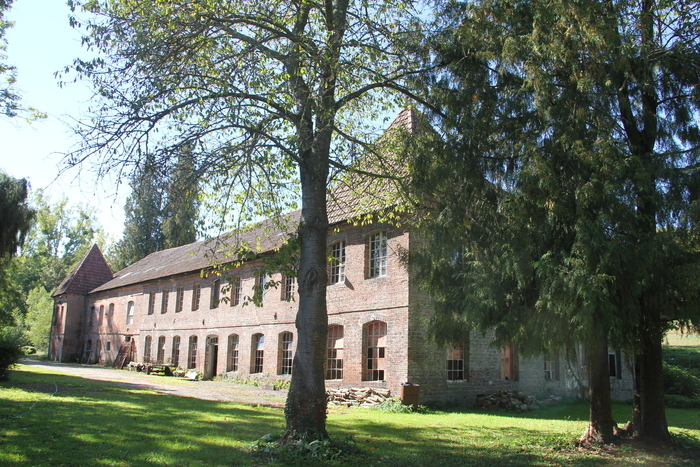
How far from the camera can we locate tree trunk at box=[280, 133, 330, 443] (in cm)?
855

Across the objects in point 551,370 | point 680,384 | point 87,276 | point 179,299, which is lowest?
point 680,384

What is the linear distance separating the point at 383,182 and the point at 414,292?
15.6 ft

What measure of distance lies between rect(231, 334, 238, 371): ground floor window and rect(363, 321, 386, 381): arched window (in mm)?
9573

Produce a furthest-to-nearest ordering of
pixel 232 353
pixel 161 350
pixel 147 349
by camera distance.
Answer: pixel 147 349, pixel 161 350, pixel 232 353

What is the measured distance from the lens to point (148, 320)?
32844 millimetres

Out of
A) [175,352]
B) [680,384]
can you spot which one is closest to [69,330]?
[175,352]

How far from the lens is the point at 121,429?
9.55 m

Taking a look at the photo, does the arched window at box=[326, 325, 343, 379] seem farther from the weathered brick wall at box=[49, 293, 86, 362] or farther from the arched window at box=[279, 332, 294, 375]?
the weathered brick wall at box=[49, 293, 86, 362]

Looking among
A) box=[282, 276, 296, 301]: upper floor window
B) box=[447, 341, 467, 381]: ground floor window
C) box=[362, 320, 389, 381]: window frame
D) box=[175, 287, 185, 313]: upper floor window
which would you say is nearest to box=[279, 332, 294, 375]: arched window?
box=[282, 276, 296, 301]: upper floor window

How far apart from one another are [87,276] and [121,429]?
37787mm

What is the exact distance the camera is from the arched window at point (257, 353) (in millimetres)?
23159

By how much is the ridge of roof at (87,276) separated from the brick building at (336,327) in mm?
6922

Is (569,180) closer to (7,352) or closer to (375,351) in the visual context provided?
(375,351)

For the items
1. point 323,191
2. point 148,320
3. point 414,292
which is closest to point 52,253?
point 148,320
